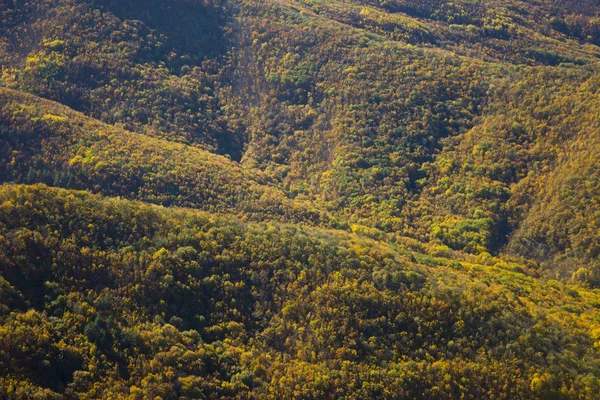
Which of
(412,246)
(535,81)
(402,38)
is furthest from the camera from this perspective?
(402,38)

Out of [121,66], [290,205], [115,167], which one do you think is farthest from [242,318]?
[121,66]

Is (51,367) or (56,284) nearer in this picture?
(51,367)

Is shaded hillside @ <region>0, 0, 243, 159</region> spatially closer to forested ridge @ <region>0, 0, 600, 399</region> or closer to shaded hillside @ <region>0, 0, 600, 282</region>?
shaded hillside @ <region>0, 0, 600, 282</region>

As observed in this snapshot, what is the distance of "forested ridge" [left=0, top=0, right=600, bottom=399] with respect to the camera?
240 ft

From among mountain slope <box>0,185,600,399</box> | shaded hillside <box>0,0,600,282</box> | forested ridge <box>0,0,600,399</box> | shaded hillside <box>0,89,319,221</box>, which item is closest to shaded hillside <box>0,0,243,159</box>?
shaded hillside <box>0,0,600,282</box>

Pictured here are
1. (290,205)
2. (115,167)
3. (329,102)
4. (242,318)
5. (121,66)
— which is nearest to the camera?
(242,318)

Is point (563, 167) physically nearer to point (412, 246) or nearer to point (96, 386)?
point (412, 246)

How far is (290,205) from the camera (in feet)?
387

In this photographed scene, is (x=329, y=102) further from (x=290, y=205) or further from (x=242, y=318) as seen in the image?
(x=242, y=318)

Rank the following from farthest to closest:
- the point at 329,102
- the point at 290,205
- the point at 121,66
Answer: the point at 121,66
the point at 329,102
the point at 290,205

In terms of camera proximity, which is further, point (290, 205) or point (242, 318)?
point (290, 205)

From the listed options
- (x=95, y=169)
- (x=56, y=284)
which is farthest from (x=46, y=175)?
(x=56, y=284)

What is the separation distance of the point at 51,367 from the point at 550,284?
76.1m

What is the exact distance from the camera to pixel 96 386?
64.7m
